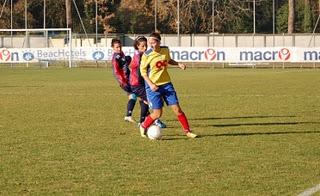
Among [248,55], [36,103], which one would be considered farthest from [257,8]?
[36,103]

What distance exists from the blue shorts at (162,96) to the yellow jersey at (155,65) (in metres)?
0.11

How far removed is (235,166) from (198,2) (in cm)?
6296

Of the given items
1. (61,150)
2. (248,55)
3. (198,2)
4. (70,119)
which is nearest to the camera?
(61,150)

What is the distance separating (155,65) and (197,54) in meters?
36.5

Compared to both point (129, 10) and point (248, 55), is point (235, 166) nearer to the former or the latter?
point (248, 55)

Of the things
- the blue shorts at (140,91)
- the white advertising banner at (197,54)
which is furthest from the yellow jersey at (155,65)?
the white advertising banner at (197,54)

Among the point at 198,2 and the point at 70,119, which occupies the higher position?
the point at 198,2

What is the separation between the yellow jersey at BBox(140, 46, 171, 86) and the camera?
457 inches

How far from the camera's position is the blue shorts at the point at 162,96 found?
11672 millimetres

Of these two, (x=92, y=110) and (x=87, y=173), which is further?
(x=92, y=110)

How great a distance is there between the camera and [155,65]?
11625 millimetres

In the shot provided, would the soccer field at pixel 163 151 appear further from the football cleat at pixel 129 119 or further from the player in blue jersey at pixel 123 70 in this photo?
the player in blue jersey at pixel 123 70

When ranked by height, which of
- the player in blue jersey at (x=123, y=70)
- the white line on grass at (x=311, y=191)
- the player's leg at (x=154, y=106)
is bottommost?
the white line on grass at (x=311, y=191)

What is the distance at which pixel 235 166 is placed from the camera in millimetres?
8672
